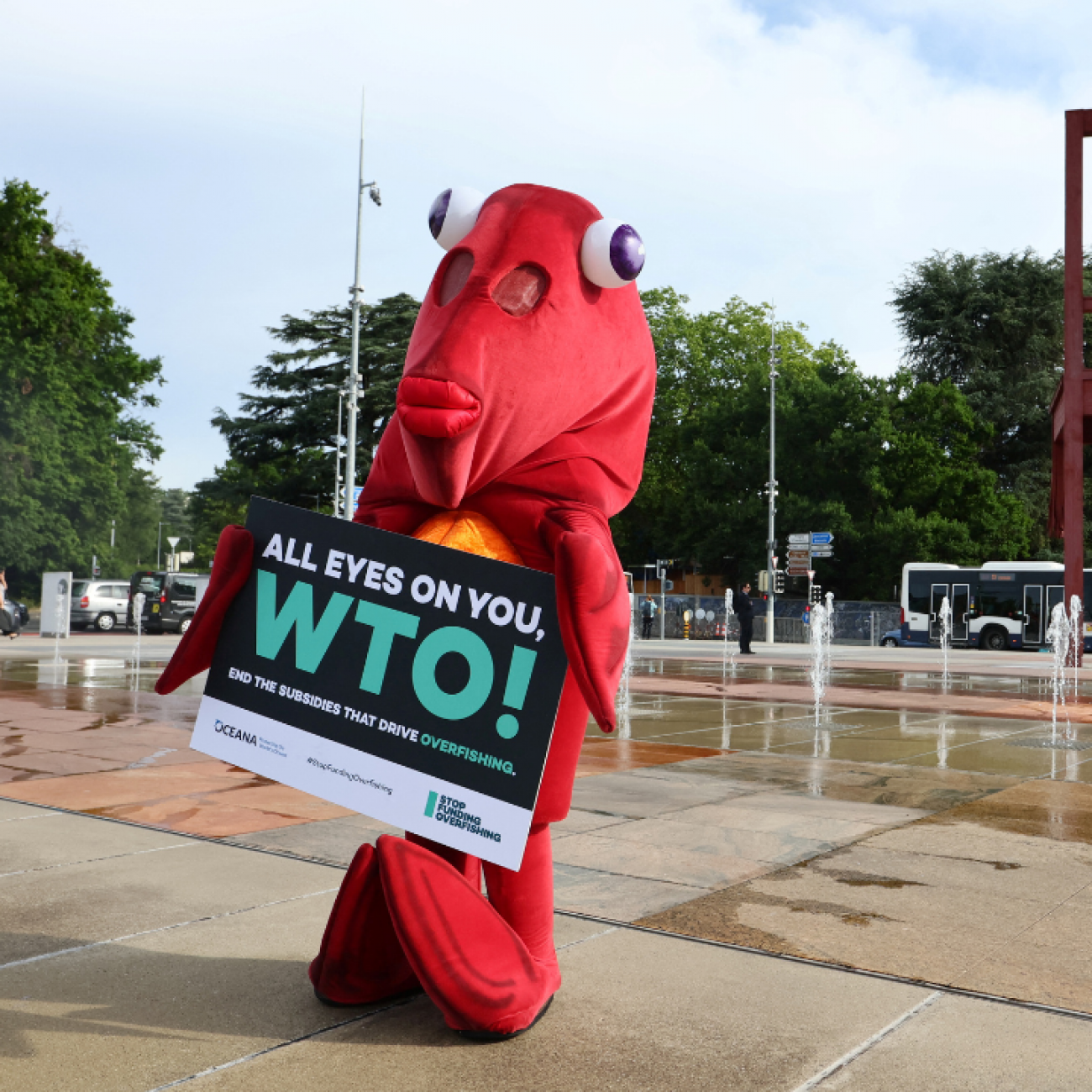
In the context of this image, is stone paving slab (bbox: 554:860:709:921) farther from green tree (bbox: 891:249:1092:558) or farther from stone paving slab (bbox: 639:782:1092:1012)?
green tree (bbox: 891:249:1092:558)

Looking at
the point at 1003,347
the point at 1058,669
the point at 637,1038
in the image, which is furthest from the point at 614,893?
A: the point at 1003,347

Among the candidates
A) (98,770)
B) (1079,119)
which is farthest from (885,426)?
(98,770)

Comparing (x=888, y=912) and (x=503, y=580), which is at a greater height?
(x=503, y=580)

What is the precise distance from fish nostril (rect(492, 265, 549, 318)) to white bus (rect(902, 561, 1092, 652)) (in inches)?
1250

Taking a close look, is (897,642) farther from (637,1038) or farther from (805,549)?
(637,1038)

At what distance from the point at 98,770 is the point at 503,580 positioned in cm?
577

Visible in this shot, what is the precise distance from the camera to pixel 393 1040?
3.32 m

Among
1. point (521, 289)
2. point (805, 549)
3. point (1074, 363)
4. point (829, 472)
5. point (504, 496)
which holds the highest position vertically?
point (829, 472)

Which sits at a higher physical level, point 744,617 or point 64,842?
point 744,617

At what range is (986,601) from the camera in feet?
112

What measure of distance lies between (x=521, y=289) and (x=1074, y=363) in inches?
784

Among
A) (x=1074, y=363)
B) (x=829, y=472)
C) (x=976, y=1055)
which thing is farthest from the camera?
(x=829, y=472)

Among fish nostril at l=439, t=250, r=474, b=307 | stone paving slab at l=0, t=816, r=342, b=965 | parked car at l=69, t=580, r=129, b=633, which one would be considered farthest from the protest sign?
parked car at l=69, t=580, r=129, b=633

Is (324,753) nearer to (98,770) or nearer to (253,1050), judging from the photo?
(253,1050)
